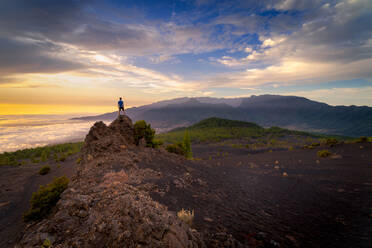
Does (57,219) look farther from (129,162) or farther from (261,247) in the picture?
(129,162)

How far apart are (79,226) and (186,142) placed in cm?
2482

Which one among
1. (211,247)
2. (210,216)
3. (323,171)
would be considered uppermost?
(211,247)

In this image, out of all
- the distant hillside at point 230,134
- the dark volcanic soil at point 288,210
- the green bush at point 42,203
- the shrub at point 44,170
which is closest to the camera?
the dark volcanic soil at point 288,210

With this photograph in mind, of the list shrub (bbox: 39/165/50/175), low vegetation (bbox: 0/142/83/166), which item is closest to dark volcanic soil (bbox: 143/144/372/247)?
shrub (bbox: 39/165/50/175)

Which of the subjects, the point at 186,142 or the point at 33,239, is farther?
the point at 186,142

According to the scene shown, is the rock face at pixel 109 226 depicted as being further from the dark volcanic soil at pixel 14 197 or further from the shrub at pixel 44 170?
the shrub at pixel 44 170

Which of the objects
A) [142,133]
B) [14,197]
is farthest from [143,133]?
[14,197]

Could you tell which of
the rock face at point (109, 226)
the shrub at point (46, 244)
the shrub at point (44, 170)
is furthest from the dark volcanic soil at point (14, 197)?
the shrub at point (46, 244)

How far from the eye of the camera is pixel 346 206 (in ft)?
28.5

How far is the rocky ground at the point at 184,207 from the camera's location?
4184 millimetres

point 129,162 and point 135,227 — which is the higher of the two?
point 135,227

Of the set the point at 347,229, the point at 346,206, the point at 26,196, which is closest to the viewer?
the point at 347,229

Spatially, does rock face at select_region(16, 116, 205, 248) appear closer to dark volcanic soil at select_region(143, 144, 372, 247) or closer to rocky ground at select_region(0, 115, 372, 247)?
rocky ground at select_region(0, 115, 372, 247)

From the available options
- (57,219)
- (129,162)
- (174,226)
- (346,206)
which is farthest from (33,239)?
(346,206)
